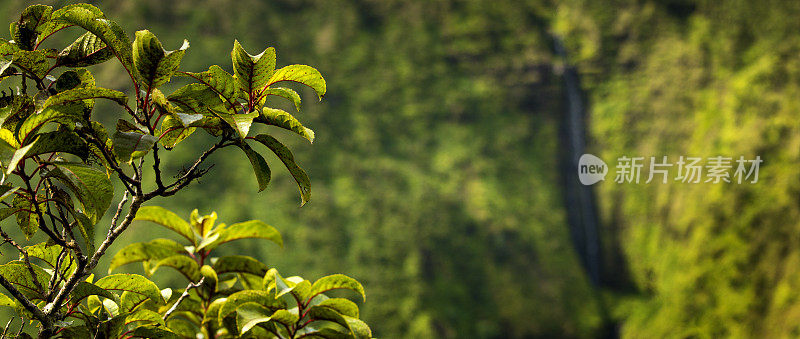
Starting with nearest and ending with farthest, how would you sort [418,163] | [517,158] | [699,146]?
[699,146] < [418,163] < [517,158]

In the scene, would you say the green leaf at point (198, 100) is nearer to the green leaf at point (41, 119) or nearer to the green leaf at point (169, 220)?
the green leaf at point (41, 119)

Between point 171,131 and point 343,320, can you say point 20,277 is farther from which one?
point 343,320

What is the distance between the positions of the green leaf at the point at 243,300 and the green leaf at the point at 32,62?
31 centimetres

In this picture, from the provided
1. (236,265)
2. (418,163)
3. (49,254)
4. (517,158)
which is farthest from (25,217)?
(517,158)

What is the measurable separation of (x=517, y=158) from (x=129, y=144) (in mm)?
6926

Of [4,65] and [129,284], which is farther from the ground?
[4,65]

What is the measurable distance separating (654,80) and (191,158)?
5517 millimetres

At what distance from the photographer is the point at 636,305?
662 centimetres

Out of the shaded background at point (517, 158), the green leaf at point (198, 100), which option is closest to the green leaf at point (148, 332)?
the green leaf at point (198, 100)

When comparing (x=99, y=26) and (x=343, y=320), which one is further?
(x=343, y=320)

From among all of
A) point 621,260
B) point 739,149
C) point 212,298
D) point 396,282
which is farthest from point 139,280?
point 621,260

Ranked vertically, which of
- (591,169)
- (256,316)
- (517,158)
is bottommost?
(591,169)

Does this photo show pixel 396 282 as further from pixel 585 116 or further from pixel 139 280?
pixel 139 280

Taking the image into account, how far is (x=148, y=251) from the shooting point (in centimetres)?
84
